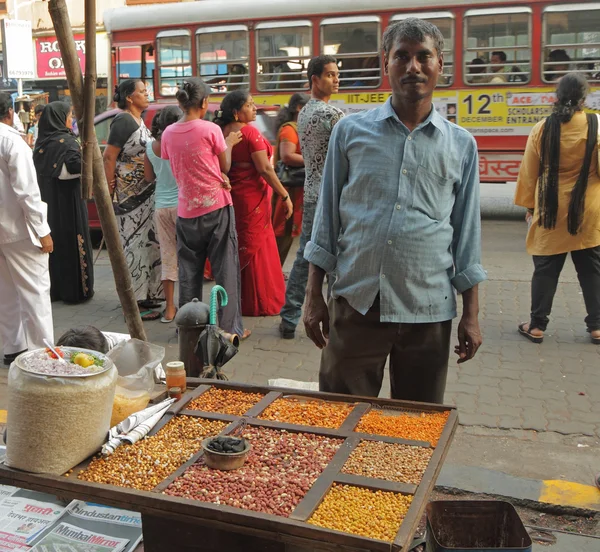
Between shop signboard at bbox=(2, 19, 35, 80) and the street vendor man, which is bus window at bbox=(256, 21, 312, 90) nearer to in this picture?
shop signboard at bbox=(2, 19, 35, 80)

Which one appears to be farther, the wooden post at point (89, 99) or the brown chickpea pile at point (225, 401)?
the wooden post at point (89, 99)

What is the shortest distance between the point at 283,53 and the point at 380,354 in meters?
10.1

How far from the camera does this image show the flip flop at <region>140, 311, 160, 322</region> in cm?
643

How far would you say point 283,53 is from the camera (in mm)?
12102

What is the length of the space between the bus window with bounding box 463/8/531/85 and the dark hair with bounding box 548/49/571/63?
1.03ft

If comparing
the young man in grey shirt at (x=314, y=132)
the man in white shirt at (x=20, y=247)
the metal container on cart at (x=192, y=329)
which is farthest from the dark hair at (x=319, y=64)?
the metal container on cart at (x=192, y=329)

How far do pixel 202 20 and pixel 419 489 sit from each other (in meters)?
11.6

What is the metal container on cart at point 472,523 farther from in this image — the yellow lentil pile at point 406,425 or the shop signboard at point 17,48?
the shop signboard at point 17,48

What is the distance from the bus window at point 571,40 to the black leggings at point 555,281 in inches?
247

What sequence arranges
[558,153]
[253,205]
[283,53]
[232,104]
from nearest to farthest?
1. [558,153]
2. [232,104]
3. [253,205]
4. [283,53]

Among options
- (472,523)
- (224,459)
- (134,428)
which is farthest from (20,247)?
(472,523)

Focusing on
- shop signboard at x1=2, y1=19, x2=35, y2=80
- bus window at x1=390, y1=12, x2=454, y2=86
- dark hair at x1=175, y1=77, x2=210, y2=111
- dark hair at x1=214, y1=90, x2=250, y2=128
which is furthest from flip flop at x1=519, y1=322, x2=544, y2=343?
shop signboard at x1=2, y1=19, x2=35, y2=80

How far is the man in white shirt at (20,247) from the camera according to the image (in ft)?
15.7

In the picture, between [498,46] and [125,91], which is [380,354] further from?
[498,46]
